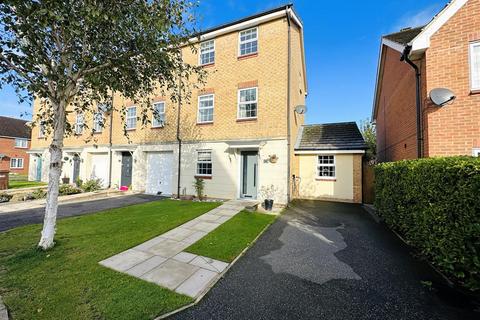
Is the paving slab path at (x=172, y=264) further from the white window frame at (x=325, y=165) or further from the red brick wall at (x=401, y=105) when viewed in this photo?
the white window frame at (x=325, y=165)

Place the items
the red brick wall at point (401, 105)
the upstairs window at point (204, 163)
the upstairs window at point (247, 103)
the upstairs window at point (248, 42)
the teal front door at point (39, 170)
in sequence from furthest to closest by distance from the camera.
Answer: the teal front door at point (39, 170) < the upstairs window at point (204, 163) < the upstairs window at point (248, 42) < the upstairs window at point (247, 103) < the red brick wall at point (401, 105)

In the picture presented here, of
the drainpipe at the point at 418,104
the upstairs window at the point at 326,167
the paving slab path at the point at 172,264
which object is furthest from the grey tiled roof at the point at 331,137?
the paving slab path at the point at 172,264

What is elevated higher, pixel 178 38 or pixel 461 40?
pixel 461 40

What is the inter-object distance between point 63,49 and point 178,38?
2608 millimetres

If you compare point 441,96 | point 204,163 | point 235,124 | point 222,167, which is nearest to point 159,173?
point 204,163

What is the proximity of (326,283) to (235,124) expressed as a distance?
8666mm

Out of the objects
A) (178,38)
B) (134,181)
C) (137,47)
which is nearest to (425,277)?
(178,38)

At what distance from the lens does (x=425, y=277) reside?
153 inches

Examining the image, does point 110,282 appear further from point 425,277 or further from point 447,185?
point 447,185

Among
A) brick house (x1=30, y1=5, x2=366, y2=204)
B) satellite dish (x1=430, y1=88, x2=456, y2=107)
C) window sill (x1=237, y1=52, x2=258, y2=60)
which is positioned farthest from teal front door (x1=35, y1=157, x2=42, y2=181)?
satellite dish (x1=430, y1=88, x2=456, y2=107)

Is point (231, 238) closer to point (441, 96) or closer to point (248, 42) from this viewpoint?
point (441, 96)

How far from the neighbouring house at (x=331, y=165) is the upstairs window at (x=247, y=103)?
3.71 m

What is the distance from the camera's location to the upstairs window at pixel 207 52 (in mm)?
12328

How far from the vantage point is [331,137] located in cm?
1304
